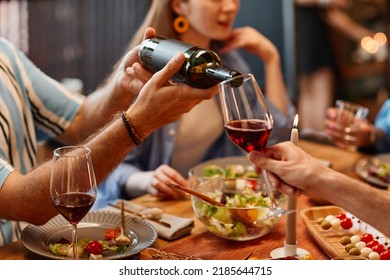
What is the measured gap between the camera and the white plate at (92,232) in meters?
1.46

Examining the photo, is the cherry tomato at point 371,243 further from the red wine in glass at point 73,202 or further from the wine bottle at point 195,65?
the red wine in glass at point 73,202

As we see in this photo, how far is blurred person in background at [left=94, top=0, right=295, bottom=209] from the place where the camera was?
7.11 feet

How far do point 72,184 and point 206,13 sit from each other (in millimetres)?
1092

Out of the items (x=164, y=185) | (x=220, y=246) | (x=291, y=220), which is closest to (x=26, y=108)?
(x=164, y=185)

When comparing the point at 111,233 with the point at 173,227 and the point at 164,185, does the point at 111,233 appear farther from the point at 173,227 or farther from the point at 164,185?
the point at 164,185

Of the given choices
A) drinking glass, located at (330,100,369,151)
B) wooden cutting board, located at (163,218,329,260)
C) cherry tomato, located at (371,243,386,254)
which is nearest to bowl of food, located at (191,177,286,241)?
wooden cutting board, located at (163,218,329,260)

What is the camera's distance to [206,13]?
7.28 feet

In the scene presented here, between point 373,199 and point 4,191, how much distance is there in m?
0.83

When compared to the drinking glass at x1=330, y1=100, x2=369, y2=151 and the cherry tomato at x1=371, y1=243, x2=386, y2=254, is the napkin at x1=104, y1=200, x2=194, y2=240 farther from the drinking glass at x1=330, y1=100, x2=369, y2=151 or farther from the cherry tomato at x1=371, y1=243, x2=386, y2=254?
the drinking glass at x1=330, y1=100, x2=369, y2=151

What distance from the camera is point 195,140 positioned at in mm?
2471

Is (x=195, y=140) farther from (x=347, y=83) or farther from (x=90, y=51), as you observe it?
(x=347, y=83)

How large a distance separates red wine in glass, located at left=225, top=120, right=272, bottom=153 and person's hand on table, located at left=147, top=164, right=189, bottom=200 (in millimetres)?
564

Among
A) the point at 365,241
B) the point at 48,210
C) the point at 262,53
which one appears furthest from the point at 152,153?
the point at 365,241

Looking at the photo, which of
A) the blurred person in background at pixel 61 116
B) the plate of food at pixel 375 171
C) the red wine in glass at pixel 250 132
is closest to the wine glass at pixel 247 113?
the red wine in glass at pixel 250 132
